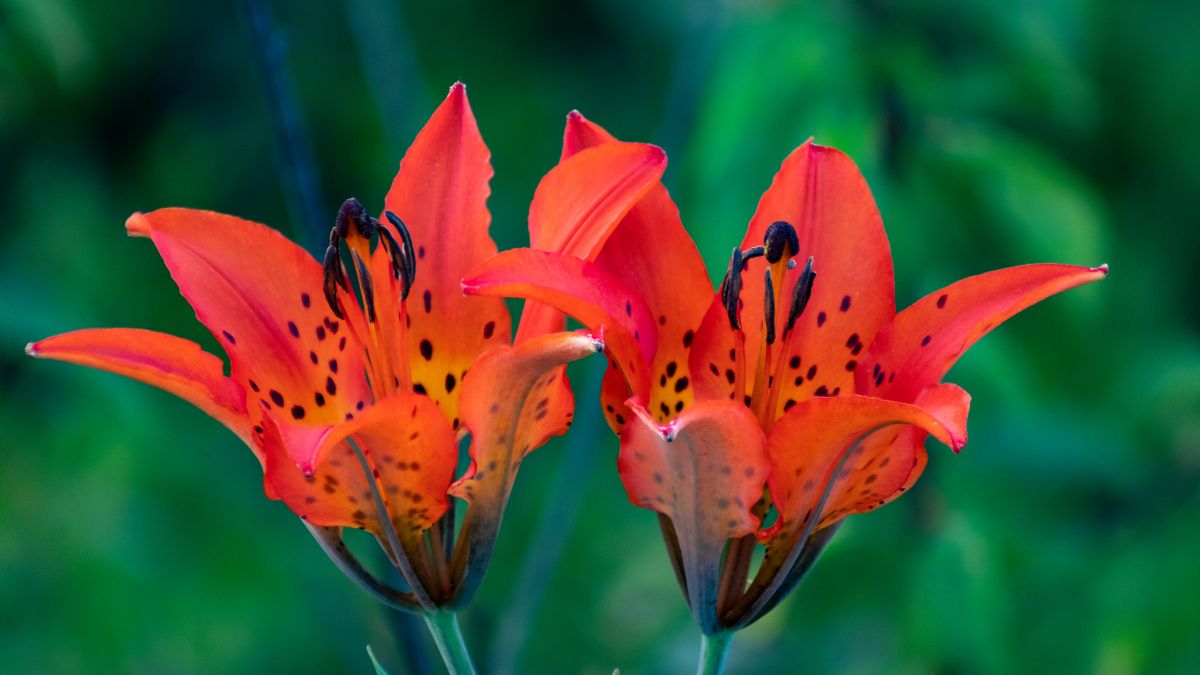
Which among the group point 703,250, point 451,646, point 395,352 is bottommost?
point 451,646

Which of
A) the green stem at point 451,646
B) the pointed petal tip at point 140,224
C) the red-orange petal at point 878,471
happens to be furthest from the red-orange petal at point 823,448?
the pointed petal tip at point 140,224

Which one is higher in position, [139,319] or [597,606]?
[139,319]

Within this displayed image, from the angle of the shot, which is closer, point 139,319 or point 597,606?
point 139,319

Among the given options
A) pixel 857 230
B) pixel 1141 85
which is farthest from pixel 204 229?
pixel 1141 85

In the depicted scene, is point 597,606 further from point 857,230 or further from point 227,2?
point 857,230

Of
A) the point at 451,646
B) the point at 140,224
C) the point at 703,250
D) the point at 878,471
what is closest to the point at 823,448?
the point at 878,471

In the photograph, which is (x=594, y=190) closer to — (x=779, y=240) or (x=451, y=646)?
(x=779, y=240)
